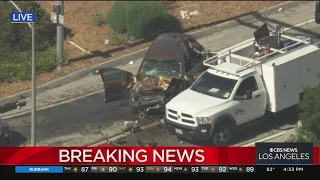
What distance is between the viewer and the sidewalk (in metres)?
26.2

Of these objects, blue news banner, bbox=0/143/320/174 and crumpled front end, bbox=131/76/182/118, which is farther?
crumpled front end, bbox=131/76/182/118

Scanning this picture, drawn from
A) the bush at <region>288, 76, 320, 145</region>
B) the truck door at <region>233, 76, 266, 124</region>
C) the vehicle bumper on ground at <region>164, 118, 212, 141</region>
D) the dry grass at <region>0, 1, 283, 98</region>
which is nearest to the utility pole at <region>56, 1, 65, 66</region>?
the dry grass at <region>0, 1, 283, 98</region>

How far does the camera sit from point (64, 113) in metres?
25.0

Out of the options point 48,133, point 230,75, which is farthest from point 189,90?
point 48,133

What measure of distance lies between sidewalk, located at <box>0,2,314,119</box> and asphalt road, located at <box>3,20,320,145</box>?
58 centimetres

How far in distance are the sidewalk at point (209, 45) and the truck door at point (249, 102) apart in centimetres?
689

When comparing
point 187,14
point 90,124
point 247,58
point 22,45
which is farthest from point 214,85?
point 187,14

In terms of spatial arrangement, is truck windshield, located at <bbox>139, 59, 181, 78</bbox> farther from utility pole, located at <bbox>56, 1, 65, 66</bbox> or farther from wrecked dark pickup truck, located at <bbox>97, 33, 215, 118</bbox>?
utility pole, located at <bbox>56, 1, 65, 66</bbox>

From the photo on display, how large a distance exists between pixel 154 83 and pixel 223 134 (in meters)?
3.35

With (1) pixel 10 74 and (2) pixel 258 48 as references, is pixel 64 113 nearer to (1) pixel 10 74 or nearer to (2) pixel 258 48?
(1) pixel 10 74

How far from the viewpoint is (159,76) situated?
955 inches

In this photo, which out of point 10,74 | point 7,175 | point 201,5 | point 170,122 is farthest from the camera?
point 201,5

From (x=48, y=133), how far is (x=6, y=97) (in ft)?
12.0

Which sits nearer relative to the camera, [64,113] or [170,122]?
[170,122]
